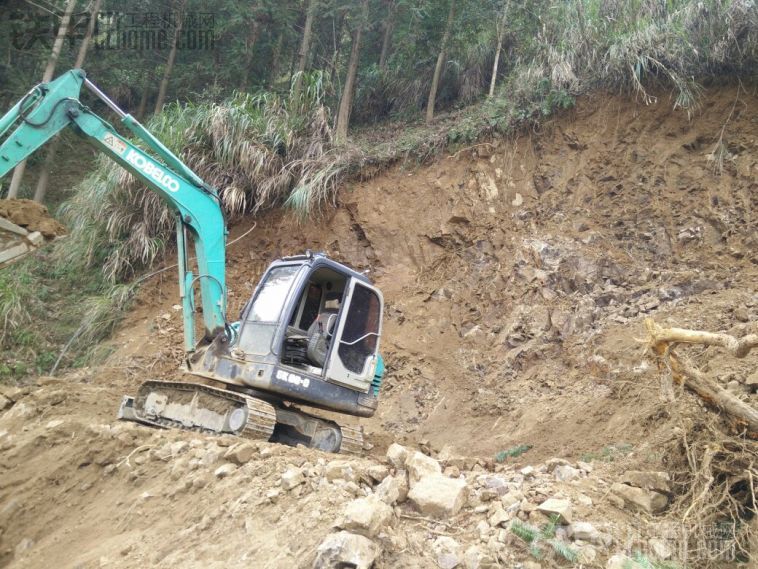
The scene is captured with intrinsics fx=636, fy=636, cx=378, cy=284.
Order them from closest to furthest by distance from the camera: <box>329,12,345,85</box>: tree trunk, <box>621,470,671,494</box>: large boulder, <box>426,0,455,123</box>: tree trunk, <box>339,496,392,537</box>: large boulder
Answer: <box>339,496,392,537</box>: large boulder < <box>621,470,671,494</box>: large boulder < <box>426,0,455,123</box>: tree trunk < <box>329,12,345,85</box>: tree trunk

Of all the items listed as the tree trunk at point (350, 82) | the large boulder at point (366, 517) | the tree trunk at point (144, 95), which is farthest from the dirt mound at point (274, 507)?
the tree trunk at point (144, 95)

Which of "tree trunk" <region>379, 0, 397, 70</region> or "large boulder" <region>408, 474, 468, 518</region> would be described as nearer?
"large boulder" <region>408, 474, 468, 518</region>

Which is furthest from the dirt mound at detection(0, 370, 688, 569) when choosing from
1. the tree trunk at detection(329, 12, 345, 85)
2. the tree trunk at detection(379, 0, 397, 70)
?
the tree trunk at detection(379, 0, 397, 70)

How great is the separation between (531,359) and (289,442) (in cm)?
347

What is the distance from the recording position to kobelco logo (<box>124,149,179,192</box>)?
6.23m

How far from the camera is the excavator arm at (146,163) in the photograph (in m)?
5.61

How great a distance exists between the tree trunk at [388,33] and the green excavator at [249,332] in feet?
27.8

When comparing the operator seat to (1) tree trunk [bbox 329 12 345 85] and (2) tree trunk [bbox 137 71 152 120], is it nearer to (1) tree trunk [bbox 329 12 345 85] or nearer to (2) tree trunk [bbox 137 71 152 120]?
(1) tree trunk [bbox 329 12 345 85]

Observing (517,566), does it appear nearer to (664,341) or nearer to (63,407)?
(664,341)

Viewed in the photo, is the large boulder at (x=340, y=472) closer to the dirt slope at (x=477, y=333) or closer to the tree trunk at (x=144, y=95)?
the dirt slope at (x=477, y=333)

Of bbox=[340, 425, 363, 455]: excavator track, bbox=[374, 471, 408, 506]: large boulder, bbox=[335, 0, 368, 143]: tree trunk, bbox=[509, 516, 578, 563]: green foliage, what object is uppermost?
bbox=[335, 0, 368, 143]: tree trunk

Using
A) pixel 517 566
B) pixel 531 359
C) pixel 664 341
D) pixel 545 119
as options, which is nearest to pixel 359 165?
pixel 545 119

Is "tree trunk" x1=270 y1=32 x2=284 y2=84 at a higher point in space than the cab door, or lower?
higher

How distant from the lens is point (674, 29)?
920cm
